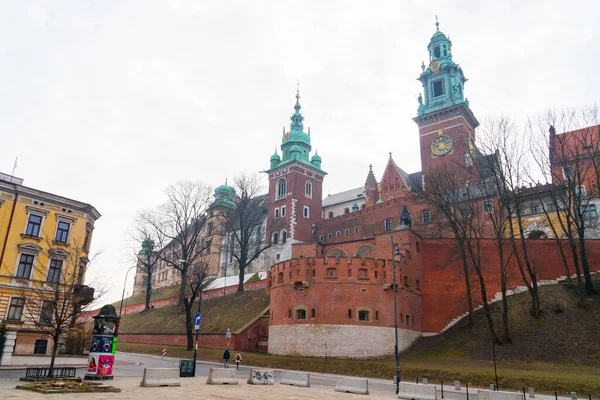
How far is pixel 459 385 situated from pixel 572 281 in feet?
66.0

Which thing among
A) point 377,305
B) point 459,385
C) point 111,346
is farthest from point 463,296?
point 111,346

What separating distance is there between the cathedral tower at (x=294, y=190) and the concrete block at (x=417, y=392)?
47876 mm

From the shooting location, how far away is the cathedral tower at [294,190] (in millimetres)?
68312

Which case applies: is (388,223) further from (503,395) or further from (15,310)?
(503,395)

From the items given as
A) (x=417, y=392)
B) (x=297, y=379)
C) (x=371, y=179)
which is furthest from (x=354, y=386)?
(x=371, y=179)

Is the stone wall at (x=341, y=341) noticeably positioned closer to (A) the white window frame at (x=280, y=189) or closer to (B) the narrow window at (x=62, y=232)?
(B) the narrow window at (x=62, y=232)

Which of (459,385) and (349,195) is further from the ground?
(349,195)

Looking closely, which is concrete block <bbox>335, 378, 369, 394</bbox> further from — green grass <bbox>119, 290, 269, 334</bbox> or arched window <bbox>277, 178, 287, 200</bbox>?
arched window <bbox>277, 178, 287, 200</bbox>

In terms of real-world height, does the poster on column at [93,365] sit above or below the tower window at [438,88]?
below

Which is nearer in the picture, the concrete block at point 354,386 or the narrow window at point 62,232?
the concrete block at point 354,386

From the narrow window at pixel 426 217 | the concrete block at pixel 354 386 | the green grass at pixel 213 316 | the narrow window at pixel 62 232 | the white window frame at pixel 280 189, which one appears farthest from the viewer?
the white window frame at pixel 280 189

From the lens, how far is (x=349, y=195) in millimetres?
85250

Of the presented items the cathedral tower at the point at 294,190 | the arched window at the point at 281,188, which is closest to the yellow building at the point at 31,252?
the cathedral tower at the point at 294,190

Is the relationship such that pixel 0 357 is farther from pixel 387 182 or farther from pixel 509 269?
pixel 387 182
